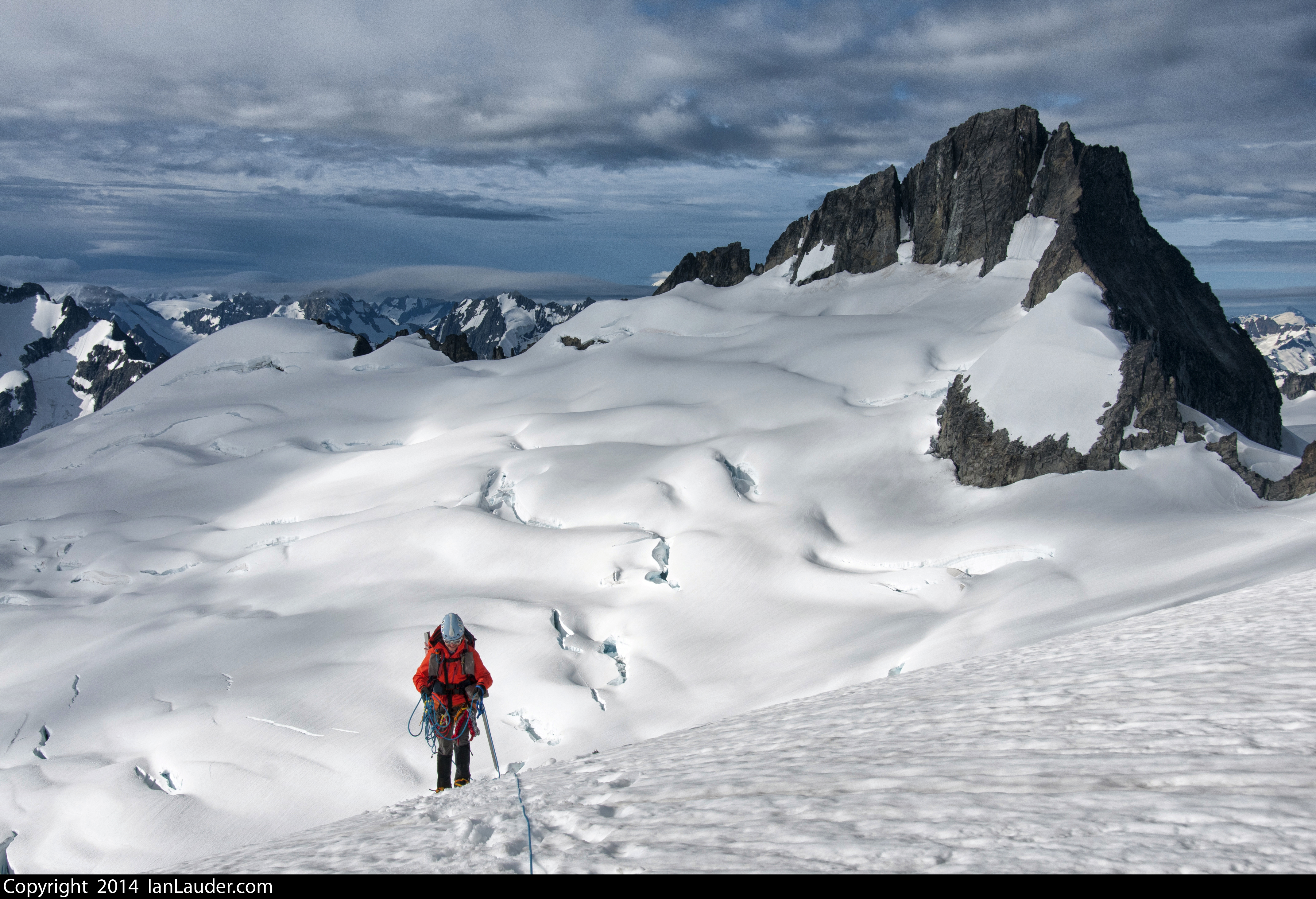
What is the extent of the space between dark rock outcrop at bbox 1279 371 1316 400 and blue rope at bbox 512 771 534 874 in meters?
177

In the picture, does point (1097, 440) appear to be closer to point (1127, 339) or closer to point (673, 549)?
point (1127, 339)

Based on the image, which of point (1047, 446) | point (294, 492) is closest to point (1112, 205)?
point (1047, 446)

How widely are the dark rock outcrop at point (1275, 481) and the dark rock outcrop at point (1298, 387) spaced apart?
446 feet

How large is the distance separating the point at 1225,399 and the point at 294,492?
6625 cm

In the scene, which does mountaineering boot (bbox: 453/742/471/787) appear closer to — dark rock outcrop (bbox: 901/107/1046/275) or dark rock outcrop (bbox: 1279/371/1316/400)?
dark rock outcrop (bbox: 901/107/1046/275)

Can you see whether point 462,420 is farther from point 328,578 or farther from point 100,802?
point 100,802

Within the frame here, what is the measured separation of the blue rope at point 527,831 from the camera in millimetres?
5215

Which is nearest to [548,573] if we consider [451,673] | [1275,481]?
[451,673]

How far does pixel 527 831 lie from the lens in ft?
19.1

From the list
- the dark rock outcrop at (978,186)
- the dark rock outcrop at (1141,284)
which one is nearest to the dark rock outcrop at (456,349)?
the dark rock outcrop at (978,186)

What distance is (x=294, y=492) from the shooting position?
55.1 metres

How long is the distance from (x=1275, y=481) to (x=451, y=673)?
39.9 metres

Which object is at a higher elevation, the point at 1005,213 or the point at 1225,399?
the point at 1005,213

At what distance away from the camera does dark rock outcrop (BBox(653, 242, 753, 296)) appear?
352 ft
